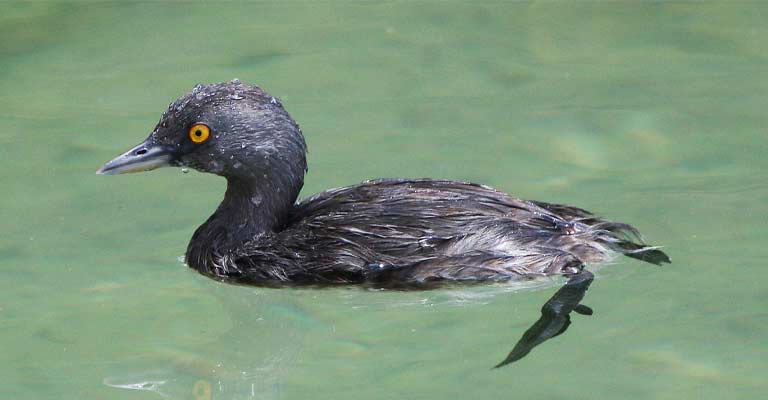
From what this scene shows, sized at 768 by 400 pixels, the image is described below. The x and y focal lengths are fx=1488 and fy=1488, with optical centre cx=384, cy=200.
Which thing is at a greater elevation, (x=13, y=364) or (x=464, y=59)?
(x=464, y=59)

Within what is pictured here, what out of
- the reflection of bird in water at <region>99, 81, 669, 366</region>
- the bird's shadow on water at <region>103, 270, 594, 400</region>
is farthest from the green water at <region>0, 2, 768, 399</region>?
the reflection of bird in water at <region>99, 81, 669, 366</region>

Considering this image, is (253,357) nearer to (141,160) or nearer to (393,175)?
(141,160)

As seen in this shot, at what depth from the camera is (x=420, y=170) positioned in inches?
336

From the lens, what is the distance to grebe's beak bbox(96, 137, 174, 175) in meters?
7.39

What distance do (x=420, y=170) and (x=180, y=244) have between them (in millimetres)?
1540

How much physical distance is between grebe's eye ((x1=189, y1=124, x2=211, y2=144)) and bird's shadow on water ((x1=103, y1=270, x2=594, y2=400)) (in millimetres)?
878

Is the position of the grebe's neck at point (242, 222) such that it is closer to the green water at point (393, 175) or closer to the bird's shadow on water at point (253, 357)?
the green water at point (393, 175)

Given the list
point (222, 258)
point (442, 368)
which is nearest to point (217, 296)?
point (222, 258)

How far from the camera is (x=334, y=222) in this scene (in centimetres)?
731

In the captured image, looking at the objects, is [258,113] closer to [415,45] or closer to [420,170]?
[420,170]

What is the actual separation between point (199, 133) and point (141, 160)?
317 mm

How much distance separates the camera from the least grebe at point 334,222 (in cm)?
712

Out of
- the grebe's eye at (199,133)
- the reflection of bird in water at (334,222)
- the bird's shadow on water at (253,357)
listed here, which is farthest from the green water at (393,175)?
the grebe's eye at (199,133)

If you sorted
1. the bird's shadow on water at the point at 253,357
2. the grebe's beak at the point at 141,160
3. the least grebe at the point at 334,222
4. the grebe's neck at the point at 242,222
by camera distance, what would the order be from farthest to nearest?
the grebe's neck at the point at 242,222 → the grebe's beak at the point at 141,160 → the least grebe at the point at 334,222 → the bird's shadow on water at the point at 253,357
